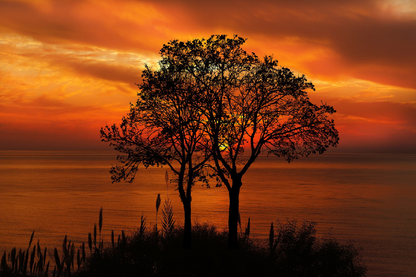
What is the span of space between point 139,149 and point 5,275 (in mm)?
15472

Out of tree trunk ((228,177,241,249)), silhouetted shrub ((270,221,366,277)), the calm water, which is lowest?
the calm water

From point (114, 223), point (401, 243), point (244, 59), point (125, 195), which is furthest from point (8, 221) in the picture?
point (401, 243)

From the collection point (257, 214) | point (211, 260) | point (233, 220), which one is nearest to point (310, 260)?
point (233, 220)

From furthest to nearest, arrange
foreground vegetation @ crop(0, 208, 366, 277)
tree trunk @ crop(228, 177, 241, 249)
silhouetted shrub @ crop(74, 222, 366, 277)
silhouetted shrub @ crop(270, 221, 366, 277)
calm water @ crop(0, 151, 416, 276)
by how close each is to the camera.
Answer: calm water @ crop(0, 151, 416, 276), tree trunk @ crop(228, 177, 241, 249), silhouetted shrub @ crop(270, 221, 366, 277), silhouetted shrub @ crop(74, 222, 366, 277), foreground vegetation @ crop(0, 208, 366, 277)

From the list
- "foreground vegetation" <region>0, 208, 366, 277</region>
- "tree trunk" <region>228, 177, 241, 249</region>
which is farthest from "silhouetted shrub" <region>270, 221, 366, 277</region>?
"tree trunk" <region>228, 177, 241, 249</region>

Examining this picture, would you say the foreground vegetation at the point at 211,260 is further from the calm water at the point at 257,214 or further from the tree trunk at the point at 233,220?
the calm water at the point at 257,214

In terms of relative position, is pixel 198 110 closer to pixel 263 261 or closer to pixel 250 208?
pixel 263 261

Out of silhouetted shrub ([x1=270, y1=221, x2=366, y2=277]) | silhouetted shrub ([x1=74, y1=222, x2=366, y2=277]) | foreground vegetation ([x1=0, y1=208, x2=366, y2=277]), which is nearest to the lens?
foreground vegetation ([x1=0, y1=208, x2=366, y2=277])

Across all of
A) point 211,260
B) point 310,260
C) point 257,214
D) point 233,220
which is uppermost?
point 233,220

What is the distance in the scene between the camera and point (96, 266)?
80.8 ft

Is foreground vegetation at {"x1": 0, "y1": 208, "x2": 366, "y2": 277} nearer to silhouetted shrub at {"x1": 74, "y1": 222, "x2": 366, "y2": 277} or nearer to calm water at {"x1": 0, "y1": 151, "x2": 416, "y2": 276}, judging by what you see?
silhouetted shrub at {"x1": 74, "y1": 222, "x2": 366, "y2": 277}

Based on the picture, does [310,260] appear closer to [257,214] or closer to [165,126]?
[165,126]

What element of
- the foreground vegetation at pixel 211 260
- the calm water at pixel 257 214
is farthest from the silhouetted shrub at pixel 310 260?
the calm water at pixel 257 214

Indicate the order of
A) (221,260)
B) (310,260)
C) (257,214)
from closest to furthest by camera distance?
(221,260) → (310,260) → (257,214)
